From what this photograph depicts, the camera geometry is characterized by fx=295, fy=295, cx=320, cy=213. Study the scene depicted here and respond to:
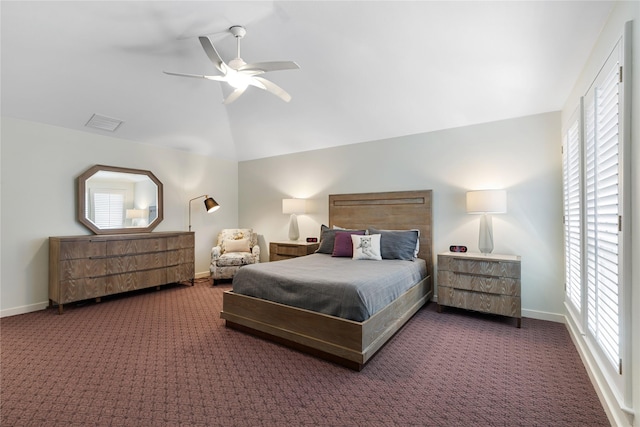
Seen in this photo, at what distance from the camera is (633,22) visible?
1513mm

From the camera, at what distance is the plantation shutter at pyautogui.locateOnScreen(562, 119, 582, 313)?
8.45 feet

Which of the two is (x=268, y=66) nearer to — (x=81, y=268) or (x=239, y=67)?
(x=239, y=67)

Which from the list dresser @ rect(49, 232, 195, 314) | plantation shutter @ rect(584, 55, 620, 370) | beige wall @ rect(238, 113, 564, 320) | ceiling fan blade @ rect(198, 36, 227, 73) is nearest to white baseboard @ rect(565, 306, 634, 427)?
plantation shutter @ rect(584, 55, 620, 370)

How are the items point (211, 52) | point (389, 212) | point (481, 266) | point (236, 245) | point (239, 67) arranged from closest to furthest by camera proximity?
point (211, 52)
point (239, 67)
point (481, 266)
point (389, 212)
point (236, 245)

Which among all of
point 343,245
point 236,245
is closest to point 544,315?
point 343,245

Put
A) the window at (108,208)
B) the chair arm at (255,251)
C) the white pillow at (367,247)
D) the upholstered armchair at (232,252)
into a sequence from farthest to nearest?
the chair arm at (255,251) < the upholstered armchair at (232,252) < the window at (108,208) < the white pillow at (367,247)

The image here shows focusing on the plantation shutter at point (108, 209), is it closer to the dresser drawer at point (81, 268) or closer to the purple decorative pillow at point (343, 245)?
the dresser drawer at point (81, 268)

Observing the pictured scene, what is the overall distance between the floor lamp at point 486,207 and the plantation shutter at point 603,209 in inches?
41.5

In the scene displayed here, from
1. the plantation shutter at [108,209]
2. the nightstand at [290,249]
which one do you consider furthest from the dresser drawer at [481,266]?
the plantation shutter at [108,209]

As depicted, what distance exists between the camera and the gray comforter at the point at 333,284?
2.43m

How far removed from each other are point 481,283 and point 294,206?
3.07 meters

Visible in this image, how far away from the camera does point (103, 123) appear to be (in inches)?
163

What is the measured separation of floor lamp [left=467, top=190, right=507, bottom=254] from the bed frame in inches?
26.9

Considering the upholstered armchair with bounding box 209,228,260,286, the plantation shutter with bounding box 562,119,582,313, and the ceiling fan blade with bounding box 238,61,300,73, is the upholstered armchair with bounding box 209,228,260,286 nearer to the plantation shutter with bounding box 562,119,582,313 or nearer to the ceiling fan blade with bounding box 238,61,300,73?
the ceiling fan blade with bounding box 238,61,300,73
